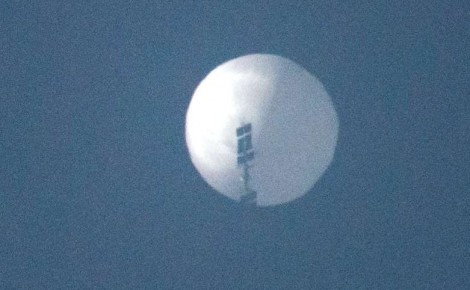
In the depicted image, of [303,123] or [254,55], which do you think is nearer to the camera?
[303,123]

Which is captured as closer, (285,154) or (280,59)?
(285,154)

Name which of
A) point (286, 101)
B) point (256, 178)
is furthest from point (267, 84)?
point (256, 178)

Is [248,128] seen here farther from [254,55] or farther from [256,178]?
[254,55]

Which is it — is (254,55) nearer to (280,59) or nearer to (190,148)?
(280,59)

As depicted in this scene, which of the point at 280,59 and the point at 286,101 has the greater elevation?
the point at 280,59

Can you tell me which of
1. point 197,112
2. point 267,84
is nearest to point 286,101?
point 267,84

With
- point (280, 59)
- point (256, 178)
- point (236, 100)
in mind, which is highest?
point (280, 59)
